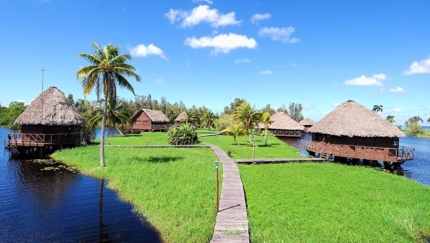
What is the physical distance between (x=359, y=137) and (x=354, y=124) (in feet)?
4.77

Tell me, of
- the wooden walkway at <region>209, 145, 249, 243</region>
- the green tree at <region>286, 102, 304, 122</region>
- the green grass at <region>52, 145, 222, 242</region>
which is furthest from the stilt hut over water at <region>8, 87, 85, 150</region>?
the green tree at <region>286, 102, 304, 122</region>

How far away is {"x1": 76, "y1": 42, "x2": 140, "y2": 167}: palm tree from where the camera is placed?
19.8m

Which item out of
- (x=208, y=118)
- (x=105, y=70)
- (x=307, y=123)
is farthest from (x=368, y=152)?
(x=208, y=118)

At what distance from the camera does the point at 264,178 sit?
57.8 ft

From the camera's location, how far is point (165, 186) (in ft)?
50.5

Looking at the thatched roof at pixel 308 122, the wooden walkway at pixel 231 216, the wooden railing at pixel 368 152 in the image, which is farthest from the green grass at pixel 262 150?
the thatched roof at pixel 308 122

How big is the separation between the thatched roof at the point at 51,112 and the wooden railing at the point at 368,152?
30.5 metres

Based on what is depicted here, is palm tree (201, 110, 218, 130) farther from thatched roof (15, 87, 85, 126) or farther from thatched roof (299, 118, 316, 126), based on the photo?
thatched roof (15, 87, 85, 126)

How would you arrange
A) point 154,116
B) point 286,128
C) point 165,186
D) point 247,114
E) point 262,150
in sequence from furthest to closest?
1. point 286,128
2. point 154,116
3. point 262,150
4. point 247,114
5. point 165,186

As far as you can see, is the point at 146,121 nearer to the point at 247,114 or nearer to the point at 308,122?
the point at 247,114

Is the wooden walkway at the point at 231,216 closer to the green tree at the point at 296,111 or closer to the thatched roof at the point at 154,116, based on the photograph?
the thatched roof at the point at 154,116

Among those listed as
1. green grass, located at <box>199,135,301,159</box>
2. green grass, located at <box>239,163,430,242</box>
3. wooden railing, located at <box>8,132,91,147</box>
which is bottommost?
green grass, located at <box>239,163,430,242</box>

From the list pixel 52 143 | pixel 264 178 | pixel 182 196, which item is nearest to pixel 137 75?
pixel 182 196

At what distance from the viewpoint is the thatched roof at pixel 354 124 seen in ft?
82.0
